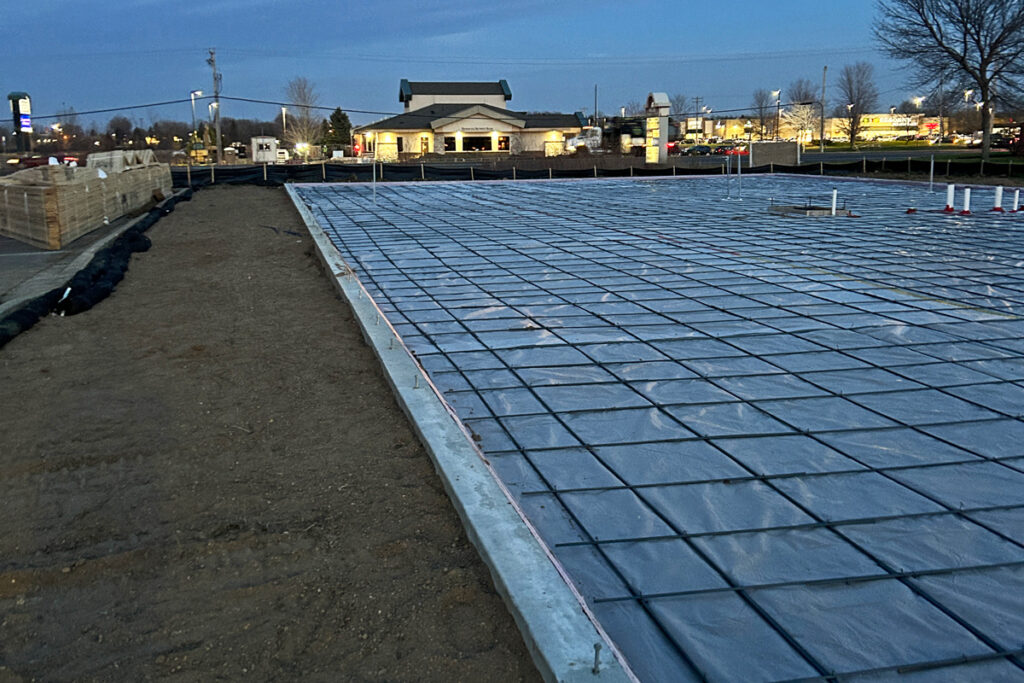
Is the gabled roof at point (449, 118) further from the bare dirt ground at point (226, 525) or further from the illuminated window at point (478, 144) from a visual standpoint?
the bare dirt ground at point (226, 525)

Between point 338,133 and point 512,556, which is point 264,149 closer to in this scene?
point 338,133

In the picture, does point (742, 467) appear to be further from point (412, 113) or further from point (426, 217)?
point (412, 113)

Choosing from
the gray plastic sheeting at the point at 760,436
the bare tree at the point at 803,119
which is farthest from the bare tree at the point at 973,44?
the bare tree at the point at 803,119

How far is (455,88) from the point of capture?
6016cm

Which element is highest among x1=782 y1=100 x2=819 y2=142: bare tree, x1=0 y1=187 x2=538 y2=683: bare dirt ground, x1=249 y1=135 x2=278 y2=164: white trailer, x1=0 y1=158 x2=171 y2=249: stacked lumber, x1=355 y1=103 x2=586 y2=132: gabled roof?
x1=782 y1=100 x2=819 y2=142: bare tree

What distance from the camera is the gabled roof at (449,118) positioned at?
174 feet

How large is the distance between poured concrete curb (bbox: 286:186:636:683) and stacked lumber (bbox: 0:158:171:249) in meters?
9.31

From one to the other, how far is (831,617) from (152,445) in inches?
141

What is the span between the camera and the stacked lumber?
40.4 ft

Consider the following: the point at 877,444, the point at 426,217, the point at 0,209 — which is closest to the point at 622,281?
the point at 877,444

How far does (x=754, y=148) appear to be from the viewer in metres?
35.8

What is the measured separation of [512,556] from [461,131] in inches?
2054

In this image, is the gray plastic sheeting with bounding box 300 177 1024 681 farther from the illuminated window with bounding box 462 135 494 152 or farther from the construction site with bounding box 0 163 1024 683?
the illuminated window with bounding box 462 135 494 152

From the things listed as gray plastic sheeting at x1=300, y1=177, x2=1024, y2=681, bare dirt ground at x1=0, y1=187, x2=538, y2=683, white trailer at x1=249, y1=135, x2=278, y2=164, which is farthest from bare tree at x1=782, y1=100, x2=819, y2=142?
bare dirt ground at x1=0, y1=187, x2=538, y2=683
